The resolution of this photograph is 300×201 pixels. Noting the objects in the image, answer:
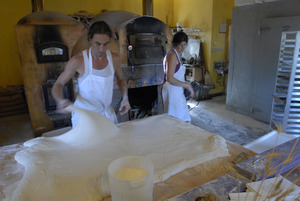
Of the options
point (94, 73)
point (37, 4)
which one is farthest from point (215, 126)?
point (37, 4)

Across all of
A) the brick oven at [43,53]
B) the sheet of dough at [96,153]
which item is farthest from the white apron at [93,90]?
the brick oven at [43,53]

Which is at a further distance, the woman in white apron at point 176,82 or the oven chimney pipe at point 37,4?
the oven chimney pipe at point 37,4

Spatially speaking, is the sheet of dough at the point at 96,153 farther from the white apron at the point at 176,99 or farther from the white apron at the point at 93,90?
the white apron at the point at 176,99

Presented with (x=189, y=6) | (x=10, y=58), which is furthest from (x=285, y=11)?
(x=10, y=58)

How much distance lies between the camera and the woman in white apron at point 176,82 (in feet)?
8.00

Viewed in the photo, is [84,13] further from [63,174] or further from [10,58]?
[63,174]

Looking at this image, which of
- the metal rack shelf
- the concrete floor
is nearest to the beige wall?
the concrete floor

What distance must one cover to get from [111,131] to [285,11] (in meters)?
3.42

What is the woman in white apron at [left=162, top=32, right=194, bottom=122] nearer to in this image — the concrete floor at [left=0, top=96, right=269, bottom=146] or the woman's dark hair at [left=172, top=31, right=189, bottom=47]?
the woman's dark hair at [left=172, top=31, right=189, bottom=47]

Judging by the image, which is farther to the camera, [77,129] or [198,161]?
[77,129]

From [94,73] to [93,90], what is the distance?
0.49ft

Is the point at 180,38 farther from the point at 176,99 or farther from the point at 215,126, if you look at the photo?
the point at 215,126

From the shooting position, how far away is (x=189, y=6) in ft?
18.3

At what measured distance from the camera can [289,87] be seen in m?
2.78
